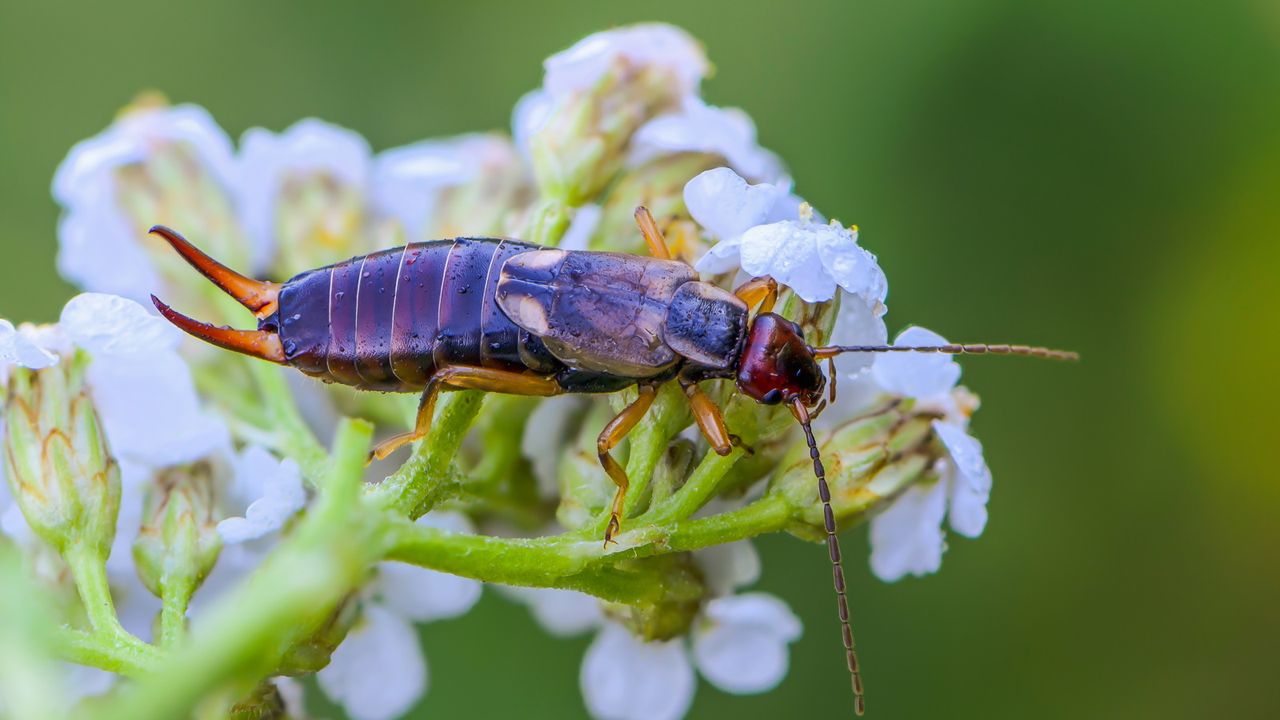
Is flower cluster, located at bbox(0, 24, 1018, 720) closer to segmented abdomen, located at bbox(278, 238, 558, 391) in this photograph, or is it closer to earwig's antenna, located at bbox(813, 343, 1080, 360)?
earwig's antenna, located at bbox(813, 343, 1080, 360)

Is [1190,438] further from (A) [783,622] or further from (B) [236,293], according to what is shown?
(B) [236,293]

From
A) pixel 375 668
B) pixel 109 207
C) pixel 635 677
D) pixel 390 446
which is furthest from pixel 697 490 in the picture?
pixel 109 207

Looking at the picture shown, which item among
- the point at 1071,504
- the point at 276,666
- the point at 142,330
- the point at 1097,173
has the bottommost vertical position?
the point at 276,666

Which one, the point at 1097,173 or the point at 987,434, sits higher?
the point at 1097,173

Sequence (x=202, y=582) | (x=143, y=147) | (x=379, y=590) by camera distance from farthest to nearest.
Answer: (x=143, y=147) → (x=379, y=590) → (x=202, y=582)

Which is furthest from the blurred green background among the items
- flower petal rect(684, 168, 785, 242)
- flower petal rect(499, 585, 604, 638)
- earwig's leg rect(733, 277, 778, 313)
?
flower petal rect(684, 168, 785, 242)

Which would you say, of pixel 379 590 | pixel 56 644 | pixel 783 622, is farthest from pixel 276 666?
pixel 783 622

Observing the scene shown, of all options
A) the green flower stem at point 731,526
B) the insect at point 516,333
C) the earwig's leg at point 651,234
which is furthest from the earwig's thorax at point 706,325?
the green flower stem at point 731,526
